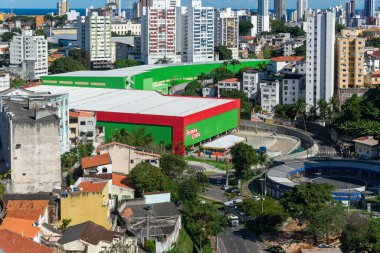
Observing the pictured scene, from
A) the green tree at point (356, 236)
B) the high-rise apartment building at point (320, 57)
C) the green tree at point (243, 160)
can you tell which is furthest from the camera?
the high-rise apartment building at point (320, 57)

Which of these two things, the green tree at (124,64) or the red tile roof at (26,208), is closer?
the red tile roof at (26,208)

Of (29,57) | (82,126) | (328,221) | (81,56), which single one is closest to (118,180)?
(328,221)

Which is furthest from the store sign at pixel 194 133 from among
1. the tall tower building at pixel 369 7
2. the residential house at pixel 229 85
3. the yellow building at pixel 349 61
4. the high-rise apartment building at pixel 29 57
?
the tall tower building at pixel 369 7

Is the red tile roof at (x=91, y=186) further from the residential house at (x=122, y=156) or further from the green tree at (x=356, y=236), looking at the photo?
the green tree at (x=356, y=236)

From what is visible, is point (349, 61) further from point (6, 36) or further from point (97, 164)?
point (6, 36)

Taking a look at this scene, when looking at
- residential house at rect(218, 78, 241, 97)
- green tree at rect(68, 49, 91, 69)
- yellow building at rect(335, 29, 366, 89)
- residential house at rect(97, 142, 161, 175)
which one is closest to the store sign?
residential house at rect(97, 142, 161, 175)

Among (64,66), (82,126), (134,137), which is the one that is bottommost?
(134,137)

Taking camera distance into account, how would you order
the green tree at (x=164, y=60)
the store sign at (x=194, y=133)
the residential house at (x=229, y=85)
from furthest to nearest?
the green tree at (x=164, y=60) → the residential house at (x=229, y=85) → the store sign at (x=194, y=133)
